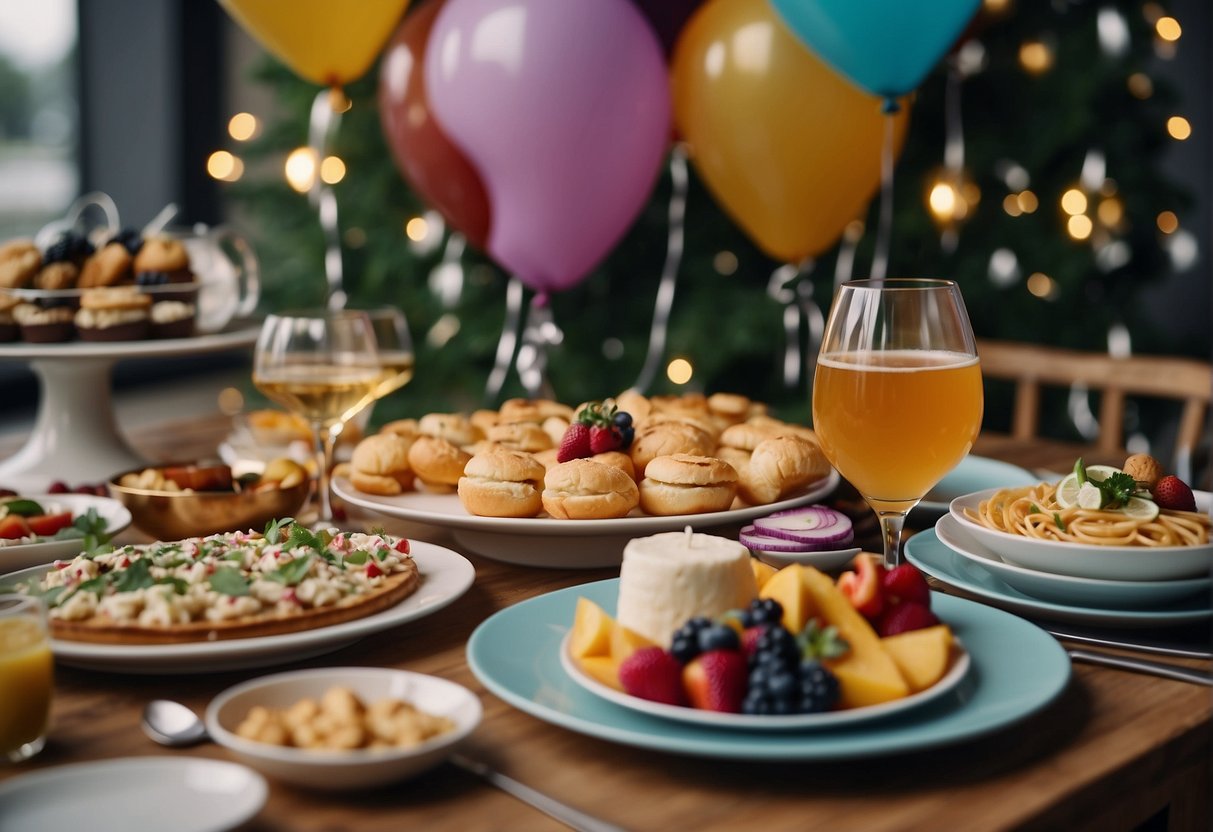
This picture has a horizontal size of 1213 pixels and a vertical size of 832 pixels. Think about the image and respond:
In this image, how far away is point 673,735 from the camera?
803 mm

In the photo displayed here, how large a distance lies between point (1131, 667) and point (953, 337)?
0.31 metres

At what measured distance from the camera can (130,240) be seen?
187cm

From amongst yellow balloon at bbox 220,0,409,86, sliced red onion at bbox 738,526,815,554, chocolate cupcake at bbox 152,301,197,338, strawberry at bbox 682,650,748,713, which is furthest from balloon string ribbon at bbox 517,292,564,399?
strawberry at bbox 682,650,748,713

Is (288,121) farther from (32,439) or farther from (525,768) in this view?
(525,768)

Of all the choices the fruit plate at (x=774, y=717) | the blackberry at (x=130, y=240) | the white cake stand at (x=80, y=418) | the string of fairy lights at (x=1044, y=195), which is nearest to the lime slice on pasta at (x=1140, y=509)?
the fruit plate at (x=774, y=717)

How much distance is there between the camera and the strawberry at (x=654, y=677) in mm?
813

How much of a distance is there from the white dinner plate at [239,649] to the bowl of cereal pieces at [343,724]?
10cm

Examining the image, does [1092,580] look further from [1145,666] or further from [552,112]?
[552,112]

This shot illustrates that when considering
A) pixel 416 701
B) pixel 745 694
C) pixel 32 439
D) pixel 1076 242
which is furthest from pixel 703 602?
pixel 1076 242

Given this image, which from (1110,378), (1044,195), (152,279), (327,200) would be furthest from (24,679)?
(1044,195)

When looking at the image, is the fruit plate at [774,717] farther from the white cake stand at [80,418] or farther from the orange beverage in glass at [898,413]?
the white cake stand at [80,418]

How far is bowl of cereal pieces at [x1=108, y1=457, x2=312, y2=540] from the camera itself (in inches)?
50.8

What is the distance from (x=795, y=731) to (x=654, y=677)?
0.10 m

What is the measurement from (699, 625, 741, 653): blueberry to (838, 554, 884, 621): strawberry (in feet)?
0.38
